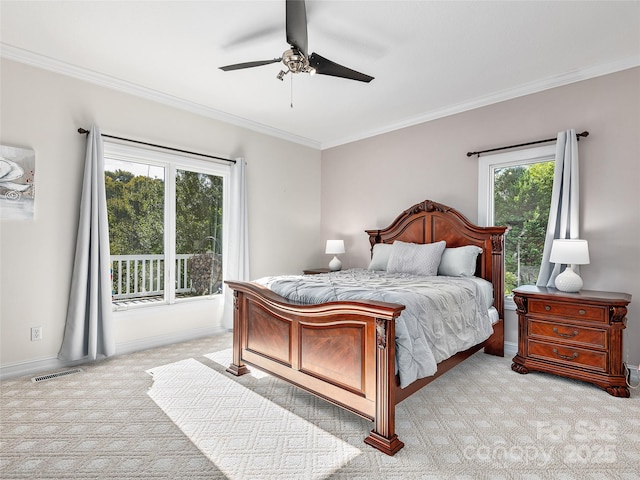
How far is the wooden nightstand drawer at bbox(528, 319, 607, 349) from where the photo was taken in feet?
8.83

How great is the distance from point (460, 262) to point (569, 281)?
934mm

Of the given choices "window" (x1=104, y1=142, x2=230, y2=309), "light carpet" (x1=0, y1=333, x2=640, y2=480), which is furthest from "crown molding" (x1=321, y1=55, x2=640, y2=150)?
"light carpet" (x1=0, y1=333, x2=640, y2=480)

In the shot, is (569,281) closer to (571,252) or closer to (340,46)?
(571,252)

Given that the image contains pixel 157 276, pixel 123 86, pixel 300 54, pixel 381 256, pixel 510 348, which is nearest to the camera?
pixel 300 54

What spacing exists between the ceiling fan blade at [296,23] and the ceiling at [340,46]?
37 centimetres

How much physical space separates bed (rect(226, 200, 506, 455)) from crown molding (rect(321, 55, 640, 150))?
1.44 meters

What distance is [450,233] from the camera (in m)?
3.99

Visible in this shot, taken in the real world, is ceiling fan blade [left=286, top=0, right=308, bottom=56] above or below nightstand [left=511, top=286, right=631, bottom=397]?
above

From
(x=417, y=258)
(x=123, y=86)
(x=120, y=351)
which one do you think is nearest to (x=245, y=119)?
(x=123, y=86)

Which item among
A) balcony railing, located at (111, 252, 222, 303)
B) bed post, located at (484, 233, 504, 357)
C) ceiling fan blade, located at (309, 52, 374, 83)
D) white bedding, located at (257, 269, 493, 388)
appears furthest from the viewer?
balcony railing, located at (111, 252, 222, 303)

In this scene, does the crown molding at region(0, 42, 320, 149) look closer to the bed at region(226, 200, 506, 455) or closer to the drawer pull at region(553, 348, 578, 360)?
the bed at region(226, 200, 506, 455)

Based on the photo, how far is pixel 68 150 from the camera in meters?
3.24

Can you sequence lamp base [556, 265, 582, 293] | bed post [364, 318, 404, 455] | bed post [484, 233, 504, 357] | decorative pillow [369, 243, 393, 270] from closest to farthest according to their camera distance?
bed post [364, 318, 404, 455] < lamp base [556, 265, 582, 293] < bed post [484, 233, 504, 357] < decorative pillow [369, 243, 393, 270]

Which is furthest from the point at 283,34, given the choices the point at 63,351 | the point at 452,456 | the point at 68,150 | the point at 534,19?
the point at 63,351
